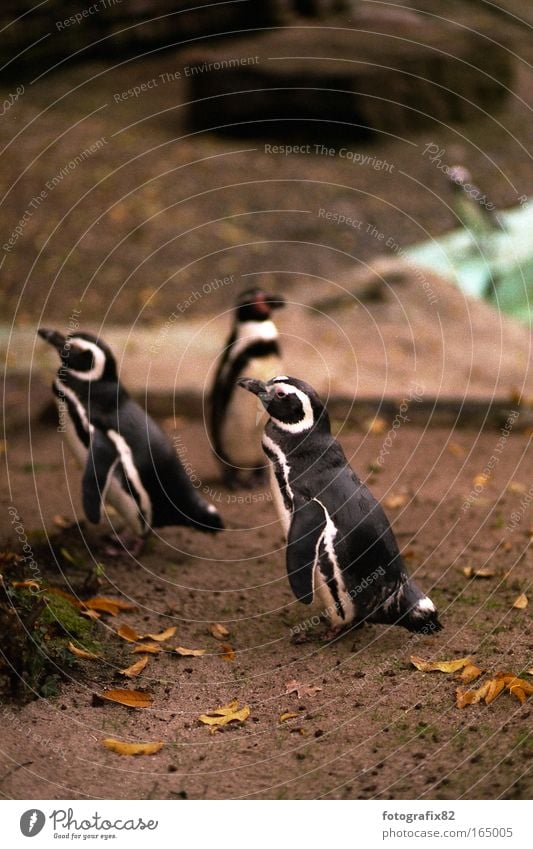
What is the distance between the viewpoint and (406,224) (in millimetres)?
7543

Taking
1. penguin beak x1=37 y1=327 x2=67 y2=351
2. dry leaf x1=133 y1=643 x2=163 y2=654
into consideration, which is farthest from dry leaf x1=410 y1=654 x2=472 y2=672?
penguin beak x1=37 y1=327 x2=67 y2=351

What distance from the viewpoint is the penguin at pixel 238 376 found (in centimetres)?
A: 443

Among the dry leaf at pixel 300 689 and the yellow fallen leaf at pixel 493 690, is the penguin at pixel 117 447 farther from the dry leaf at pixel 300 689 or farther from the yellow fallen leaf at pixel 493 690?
the yellow fallen leaf at pixel 493 690

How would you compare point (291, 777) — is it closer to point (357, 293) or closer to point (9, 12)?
point (357, 293)

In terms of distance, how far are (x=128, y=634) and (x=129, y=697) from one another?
32cm

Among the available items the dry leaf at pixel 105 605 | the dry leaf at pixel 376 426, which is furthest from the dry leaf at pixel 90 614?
the dry leaf at pixel 376 426

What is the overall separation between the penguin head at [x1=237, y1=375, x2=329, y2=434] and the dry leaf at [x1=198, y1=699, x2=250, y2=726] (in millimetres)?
754

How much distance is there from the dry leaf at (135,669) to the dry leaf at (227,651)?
0.69ft

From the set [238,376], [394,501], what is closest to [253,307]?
[238,376]

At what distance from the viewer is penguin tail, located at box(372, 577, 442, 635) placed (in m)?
2.90

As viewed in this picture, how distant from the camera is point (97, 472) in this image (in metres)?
3.46

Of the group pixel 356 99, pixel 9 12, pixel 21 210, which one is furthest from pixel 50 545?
pixel 9 12

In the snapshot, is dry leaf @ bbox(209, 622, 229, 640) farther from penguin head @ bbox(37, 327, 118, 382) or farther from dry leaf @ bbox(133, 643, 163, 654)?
penguin head @ bbox(37, 327, 118, 382)

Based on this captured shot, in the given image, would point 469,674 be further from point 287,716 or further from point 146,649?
point 146,649
